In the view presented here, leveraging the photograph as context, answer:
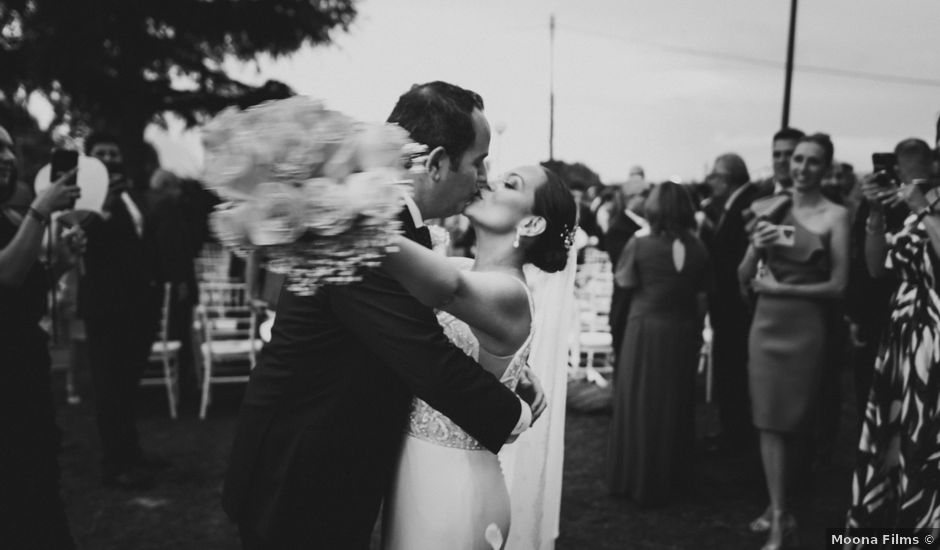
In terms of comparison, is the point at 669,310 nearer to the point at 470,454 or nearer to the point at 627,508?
the point at 627,508

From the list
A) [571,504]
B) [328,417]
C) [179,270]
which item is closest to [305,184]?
[328,417]

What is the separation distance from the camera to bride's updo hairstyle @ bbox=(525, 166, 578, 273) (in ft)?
6.59

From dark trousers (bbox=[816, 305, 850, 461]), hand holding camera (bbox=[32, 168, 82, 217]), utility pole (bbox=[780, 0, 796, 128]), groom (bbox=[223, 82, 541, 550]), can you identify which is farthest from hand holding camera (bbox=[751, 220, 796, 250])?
utility pole (bbox=[780, 0, 796, 128])

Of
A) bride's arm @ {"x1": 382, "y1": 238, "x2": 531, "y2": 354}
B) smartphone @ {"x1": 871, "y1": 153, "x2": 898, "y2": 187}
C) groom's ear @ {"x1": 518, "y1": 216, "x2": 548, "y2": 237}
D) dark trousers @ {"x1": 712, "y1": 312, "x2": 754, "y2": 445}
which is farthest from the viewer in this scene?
dark trousers @ {"x1": 712, "y1": 312, "x2": 754, "y2": 445}

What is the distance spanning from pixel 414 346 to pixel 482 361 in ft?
1.20

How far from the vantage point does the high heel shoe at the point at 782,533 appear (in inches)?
162

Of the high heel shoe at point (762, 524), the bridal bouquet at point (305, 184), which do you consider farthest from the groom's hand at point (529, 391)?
the high heel shoe at point (762, 524)

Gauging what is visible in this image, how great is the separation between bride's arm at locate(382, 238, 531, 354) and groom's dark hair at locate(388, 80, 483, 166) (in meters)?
0.34

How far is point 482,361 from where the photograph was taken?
188 centimetres

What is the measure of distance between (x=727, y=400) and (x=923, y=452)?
10.4 ft

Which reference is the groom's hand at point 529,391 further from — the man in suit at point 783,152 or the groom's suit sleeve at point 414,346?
the man in suit at point 783,152

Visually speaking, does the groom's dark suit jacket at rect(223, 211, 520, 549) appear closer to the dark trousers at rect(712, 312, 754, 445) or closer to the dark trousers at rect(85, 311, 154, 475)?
→ the dark trousers at rect(85, 311, 154, 475)

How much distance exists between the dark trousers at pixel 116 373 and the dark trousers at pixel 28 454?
2106mm

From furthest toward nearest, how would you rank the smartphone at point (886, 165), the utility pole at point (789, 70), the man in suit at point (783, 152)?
the utility pole at point (789, 70) → the man in suit at point (783, 152) → the smartphone at point (886, 165)
